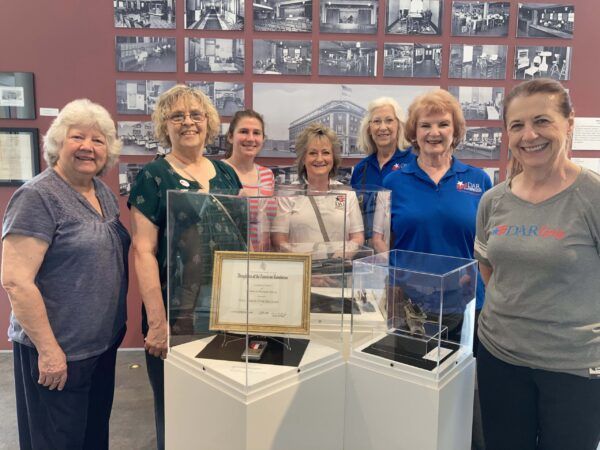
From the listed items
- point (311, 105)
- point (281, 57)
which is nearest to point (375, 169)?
point (311, 105)

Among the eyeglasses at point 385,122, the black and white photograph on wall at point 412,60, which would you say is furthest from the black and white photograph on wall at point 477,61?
the eyeglasses at point 385,122

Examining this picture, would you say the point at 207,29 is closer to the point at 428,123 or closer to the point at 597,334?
the point at 428,123

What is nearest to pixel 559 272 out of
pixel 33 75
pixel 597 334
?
pixel 597 334

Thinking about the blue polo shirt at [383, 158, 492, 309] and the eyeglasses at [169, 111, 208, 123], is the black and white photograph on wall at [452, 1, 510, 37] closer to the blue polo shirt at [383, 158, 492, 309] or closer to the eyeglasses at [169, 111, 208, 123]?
the blue polo shirt at [383, 158, 492, 309]

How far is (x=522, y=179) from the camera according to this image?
1456 millimetres

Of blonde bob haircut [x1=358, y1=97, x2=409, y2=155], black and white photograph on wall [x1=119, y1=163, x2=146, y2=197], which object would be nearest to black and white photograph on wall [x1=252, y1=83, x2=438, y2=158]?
blonde bob haircut [x1=358, y1=97, x2=409, y2=155]

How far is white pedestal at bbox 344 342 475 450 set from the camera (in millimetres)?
1141

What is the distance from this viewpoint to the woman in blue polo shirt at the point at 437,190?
6.11 feet

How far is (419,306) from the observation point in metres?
1.31

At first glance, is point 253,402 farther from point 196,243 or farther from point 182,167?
point 182,167

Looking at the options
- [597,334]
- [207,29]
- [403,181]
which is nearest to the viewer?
[597,334]

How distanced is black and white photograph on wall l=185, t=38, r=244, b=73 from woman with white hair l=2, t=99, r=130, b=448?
159 centimetres

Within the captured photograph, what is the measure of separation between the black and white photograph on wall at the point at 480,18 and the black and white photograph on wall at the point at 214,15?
1472mm

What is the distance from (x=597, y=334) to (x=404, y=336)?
516 millimetres
